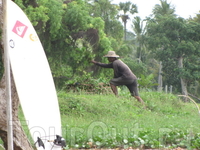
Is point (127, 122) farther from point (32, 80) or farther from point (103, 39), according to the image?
point (103, 39)

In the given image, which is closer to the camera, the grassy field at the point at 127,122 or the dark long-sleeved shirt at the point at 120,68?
the grassy field at the point at 127,122

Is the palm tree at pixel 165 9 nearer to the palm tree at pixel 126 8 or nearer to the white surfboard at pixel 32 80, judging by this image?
the palm tree at pixel 126 8

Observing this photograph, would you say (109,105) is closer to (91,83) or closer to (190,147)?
(91,83)

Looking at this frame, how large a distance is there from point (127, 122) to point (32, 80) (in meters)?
4.26

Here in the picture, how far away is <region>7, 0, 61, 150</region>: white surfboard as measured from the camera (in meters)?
5.39

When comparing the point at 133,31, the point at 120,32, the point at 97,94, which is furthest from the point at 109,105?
the point at 133,31

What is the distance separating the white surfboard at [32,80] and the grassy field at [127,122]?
→ 3.98ft

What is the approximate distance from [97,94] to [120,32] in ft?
76.3

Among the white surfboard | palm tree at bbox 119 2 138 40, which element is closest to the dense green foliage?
palm tree at bbox 119 2 138 40

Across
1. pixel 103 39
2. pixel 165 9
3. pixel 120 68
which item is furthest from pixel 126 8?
pixel 120 68

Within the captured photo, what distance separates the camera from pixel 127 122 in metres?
9.40

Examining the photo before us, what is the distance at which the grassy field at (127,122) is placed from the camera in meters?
6.77

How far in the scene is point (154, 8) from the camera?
45.2m

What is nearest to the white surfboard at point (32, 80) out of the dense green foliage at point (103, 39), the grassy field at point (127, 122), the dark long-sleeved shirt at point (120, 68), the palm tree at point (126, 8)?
the grassy field at point (127, 122)
